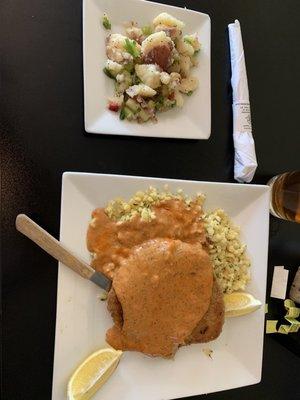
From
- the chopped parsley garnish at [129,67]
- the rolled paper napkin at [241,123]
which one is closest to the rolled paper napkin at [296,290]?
the rolled paper napkin at [241,123]

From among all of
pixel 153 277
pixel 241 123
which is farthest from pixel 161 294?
pixel 241 123

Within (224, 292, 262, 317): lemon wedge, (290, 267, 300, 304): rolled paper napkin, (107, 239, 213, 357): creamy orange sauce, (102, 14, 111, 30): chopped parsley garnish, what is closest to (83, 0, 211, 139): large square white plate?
(102, 14, 111, 30): chopped parsley garnish

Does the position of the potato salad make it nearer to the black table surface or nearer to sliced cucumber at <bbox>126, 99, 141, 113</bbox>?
sliced cucumber at <bbox>126, 99, 141, 113</bbox>

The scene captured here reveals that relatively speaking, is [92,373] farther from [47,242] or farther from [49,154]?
[49,154]

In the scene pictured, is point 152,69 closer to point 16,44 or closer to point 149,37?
point 149,37

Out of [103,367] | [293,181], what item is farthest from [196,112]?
[103,367]
